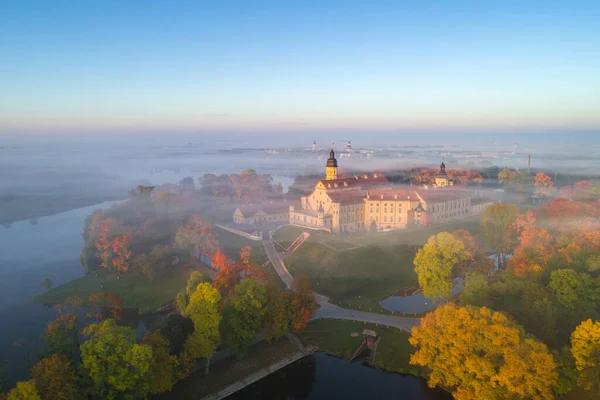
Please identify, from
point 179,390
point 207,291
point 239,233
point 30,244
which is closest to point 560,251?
point 207,291

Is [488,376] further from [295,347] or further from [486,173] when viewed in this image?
[486,173]

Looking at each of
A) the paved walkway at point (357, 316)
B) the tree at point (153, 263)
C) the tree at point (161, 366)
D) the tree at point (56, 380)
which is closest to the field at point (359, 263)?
the paved walkway at point (357, 316)

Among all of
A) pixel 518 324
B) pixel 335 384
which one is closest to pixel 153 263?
pixel 335 384

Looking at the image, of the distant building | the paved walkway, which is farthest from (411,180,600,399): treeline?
the distant building

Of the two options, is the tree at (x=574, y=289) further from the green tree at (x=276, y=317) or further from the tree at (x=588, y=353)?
the green tree at (x=276, y=317)

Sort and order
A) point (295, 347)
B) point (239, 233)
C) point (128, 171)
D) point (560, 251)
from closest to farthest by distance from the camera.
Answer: point (295, 347) → point (560, 251) → point (239, 233) → point (128, 171)

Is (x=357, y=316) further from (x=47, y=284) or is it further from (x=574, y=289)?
(x=47, y=284)
